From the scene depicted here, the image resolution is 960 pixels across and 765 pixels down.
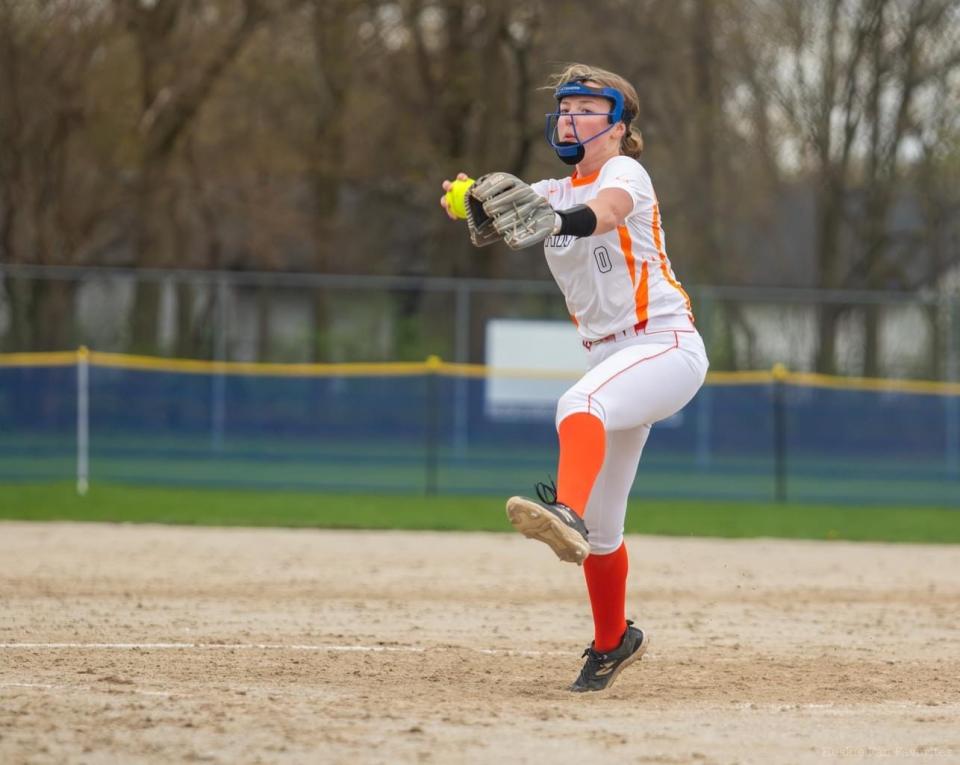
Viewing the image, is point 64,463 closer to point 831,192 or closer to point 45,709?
point 45,709

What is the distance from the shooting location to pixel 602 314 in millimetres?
5547

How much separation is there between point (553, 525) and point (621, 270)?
3.64 ft

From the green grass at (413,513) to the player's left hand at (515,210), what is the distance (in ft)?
26.7

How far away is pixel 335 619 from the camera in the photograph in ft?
25.9

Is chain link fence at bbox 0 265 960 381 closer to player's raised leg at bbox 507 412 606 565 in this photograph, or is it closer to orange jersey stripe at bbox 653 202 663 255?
orange jersey stripe at bbox 653 202 663 255

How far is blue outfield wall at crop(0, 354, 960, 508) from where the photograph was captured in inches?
646

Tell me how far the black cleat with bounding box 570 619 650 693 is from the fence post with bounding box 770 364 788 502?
10754 millimetres

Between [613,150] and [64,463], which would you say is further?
[64,463]

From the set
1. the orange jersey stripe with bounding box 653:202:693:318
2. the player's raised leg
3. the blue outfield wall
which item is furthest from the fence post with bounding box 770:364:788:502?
the player's raised leg

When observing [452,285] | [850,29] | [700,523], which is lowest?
[700,523]

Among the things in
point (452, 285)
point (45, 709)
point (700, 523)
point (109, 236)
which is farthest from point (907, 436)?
point (109, 236)

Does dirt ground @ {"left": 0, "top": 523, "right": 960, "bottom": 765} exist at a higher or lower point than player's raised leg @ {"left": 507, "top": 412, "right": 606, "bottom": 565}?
lower

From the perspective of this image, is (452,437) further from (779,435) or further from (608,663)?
(608,663)

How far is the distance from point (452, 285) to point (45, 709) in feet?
47.5
